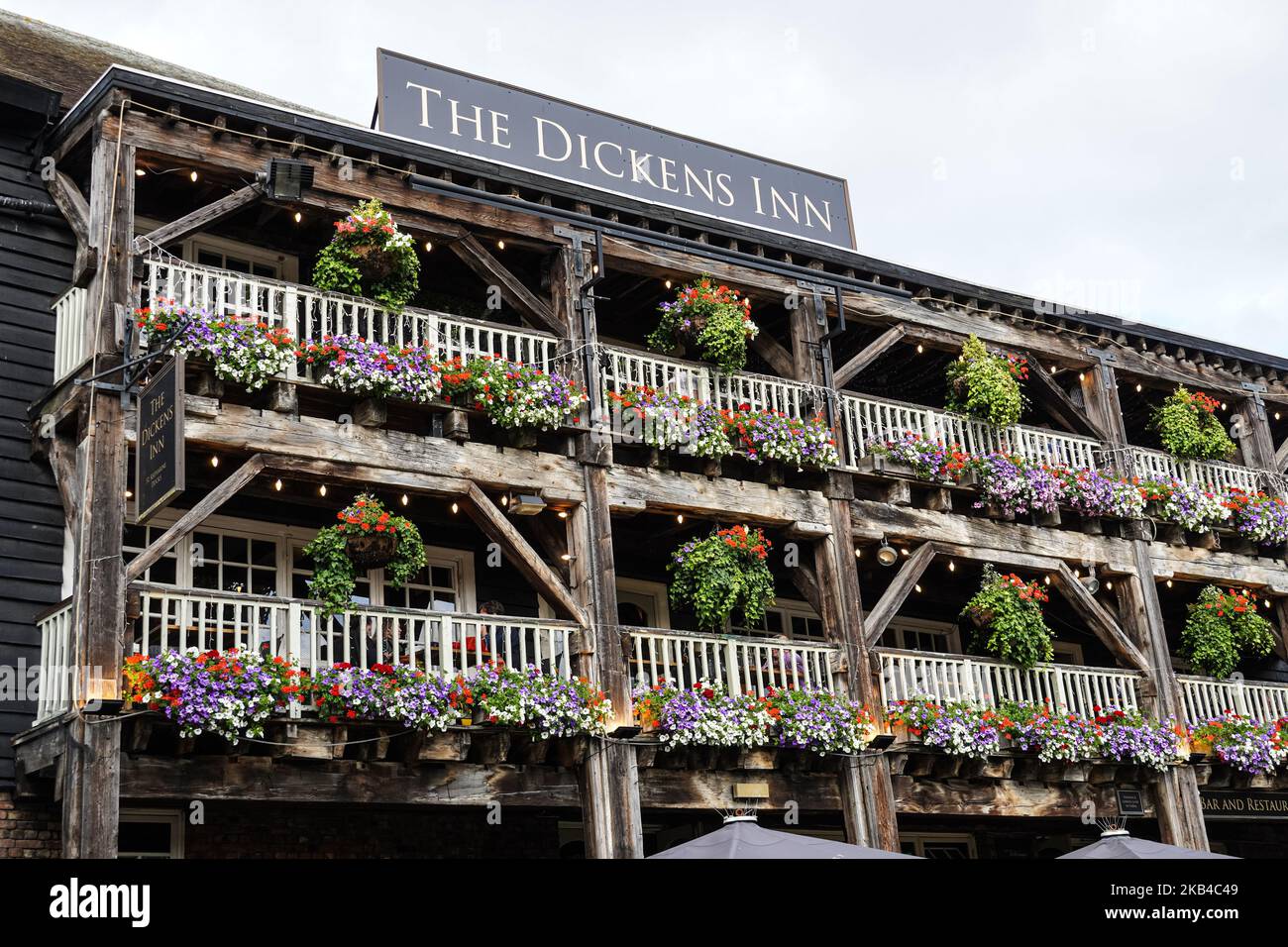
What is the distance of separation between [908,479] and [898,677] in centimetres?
248

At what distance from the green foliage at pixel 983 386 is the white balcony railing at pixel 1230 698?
437 cm

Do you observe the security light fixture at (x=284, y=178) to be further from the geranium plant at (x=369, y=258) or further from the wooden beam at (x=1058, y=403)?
the wooden beam at (x=1058, y=403)

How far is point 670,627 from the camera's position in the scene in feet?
61.5

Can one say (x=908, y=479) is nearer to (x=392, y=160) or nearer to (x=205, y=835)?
(x=392, y=160)

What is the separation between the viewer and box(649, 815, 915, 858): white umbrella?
11922mm

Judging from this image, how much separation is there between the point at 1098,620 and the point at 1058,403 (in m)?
3.37

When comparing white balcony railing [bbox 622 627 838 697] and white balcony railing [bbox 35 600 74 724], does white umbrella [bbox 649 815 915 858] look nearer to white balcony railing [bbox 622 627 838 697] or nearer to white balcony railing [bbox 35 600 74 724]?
white balcony railing [bbox 622 627 838 697]

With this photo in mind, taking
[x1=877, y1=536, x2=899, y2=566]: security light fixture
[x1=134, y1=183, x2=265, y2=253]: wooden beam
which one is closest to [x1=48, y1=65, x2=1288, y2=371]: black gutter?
[x1=134, y1=183, x2=265, y2=253]: wooden beam

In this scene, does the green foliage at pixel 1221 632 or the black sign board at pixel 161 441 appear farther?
the green foliage at pixel 1221 632

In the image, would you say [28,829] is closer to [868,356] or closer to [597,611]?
[597,611]

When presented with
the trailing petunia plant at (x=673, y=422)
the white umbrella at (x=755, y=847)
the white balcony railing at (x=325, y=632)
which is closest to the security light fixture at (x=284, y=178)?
the trailing petunia plant at (x=673, y=422)

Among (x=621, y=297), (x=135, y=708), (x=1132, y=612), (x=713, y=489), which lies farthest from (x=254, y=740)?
(x=1132, y=612)

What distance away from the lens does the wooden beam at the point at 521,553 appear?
15.1 meters
